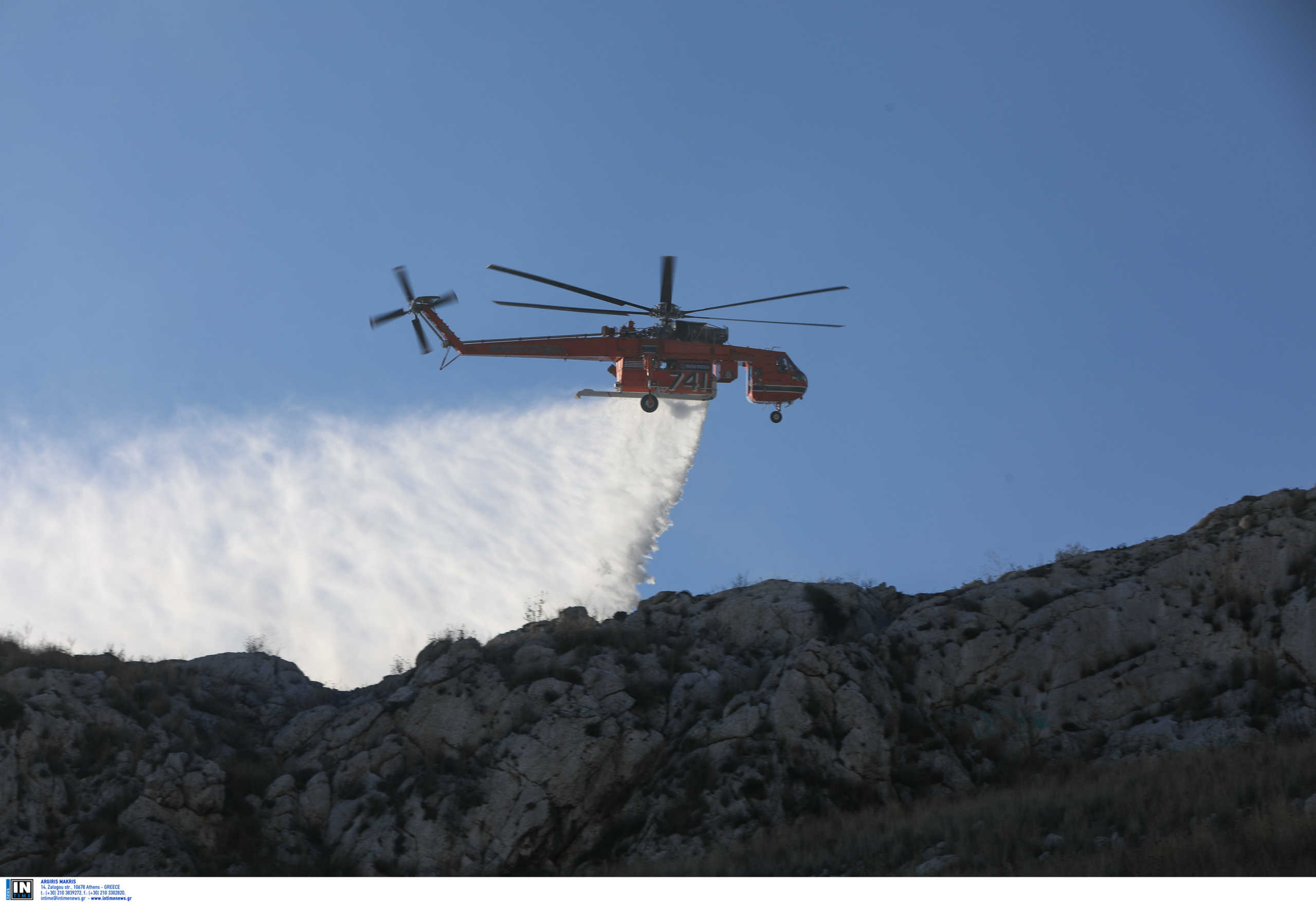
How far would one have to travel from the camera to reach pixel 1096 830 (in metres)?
18.1

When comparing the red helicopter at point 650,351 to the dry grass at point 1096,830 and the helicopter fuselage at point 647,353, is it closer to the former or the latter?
the helicopter fuselage at point 647,353

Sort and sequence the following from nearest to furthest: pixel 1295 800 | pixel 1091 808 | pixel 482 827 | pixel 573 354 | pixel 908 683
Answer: pixel 1295 800 < pixel 1091 808 < pixel 482 827 < pixel 908 683 < pixel 573 354

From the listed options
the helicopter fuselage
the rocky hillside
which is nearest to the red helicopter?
the helicopter fuselage

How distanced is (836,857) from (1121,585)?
1303 cm

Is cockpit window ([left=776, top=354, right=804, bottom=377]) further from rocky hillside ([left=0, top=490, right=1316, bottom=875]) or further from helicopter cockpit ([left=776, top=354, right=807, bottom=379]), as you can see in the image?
rocky hillside ([left=0, top=490, right=1316, bottom=875])

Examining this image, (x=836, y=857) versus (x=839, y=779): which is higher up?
(x=839, y=779)

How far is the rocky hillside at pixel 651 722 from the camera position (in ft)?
76.4

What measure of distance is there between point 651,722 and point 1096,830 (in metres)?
11.2

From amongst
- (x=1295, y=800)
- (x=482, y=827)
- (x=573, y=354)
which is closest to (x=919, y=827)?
(x=1295, y=800)

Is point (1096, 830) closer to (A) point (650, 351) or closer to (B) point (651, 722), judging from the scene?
→ (B) point (651, 722)

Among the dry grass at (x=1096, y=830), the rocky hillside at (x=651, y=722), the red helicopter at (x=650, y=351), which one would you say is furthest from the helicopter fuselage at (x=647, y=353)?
the dry grass at (x=1096, y=830)

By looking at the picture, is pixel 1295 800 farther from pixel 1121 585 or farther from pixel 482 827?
pixel 482 827

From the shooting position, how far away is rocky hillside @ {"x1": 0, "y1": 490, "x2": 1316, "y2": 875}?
76.4 feet

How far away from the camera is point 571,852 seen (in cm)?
2348
